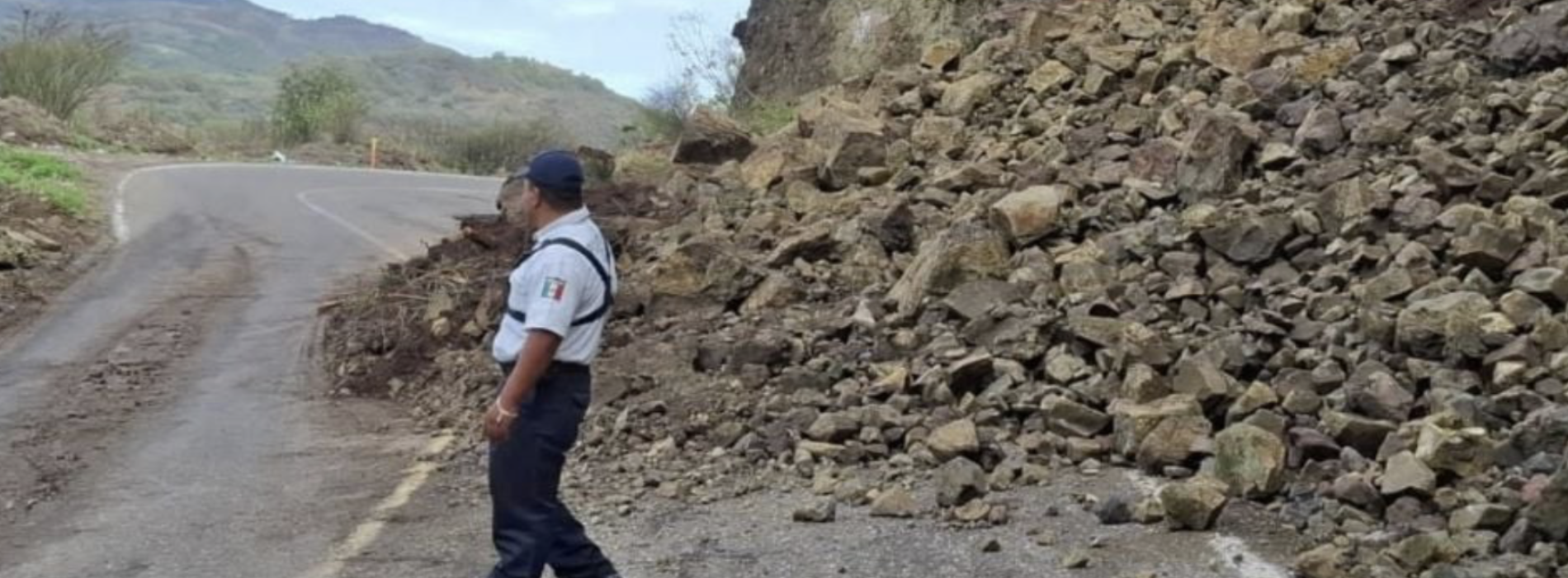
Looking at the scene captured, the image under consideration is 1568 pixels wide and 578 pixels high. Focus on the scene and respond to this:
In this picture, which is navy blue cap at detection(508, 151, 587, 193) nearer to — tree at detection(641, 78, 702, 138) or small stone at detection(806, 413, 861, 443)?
small stone at detection(806, 413, 861, 443)

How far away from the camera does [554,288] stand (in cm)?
507

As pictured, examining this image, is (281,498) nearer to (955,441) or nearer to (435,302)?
(955,441)

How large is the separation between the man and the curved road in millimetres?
1613

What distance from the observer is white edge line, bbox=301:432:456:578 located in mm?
6590

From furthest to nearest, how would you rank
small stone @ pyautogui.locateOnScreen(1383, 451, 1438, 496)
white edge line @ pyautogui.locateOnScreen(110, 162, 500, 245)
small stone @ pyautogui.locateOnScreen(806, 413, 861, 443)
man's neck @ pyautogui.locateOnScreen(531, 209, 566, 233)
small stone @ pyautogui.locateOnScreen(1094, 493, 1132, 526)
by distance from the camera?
1. white edge line @ pyautogui.locateOnScreen(110, 162, 500, 245)
2. small stone @ pyautogui.locateOnScreen(806, 413, 861, 443)
3. small stone @ pyautogui.locateOnScreen(1094, 493, 1132, 526)
4. small stone @ pyautogui.locateOnScreen(1383, 451, 1438, 496)
5. man's neck @ pyautogui.locateOnScreen(531, 209, 566, 233)

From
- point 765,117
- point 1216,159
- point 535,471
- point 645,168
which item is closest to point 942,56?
point 645,168

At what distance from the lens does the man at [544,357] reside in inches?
199

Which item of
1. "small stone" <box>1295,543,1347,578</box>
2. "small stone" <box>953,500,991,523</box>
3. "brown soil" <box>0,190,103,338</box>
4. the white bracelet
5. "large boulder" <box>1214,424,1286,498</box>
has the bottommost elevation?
"brown soil" <box>0,190,103,338</box>

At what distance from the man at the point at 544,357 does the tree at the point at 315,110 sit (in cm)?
4315

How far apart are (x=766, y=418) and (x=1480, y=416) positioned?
341 cm

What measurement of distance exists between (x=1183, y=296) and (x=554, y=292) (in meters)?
3.88

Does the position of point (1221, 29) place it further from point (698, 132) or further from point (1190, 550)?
point (1190, 550)

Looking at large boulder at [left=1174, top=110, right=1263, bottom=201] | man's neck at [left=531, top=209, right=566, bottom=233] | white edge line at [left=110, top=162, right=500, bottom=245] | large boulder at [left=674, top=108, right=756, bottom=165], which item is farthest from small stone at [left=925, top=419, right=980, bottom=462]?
white edge line at [left=110, top=162, right=500, bottom=245]

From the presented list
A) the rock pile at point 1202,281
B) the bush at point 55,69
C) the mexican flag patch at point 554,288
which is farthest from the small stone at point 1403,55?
the bush at point 55,69
